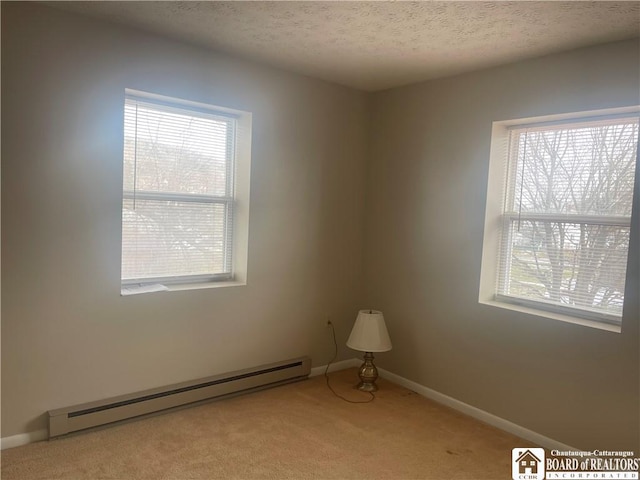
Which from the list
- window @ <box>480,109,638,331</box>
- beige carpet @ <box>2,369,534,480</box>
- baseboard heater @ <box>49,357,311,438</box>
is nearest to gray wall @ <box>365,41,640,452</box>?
window @ <box>480,109,638,331</box>

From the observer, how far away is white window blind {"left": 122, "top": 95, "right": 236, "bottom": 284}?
3.02 m

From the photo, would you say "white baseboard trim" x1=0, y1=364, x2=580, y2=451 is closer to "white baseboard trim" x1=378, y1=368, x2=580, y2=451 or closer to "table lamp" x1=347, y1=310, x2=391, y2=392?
"white baseboard trim" x1=378, y1=368, x2=580, y2=451

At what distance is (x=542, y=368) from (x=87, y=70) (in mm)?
3210

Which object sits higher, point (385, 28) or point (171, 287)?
point (385, 28)

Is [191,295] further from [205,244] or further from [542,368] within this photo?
[542,368]

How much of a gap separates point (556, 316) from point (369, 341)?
4.24 feet

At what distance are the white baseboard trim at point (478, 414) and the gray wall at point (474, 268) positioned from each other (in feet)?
0.13

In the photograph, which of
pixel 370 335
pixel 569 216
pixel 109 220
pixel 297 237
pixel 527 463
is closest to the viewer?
pixel 527 463

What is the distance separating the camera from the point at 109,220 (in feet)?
9.24

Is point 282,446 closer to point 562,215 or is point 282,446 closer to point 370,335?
point 370,335

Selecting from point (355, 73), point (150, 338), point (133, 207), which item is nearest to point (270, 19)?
point (355, 73)

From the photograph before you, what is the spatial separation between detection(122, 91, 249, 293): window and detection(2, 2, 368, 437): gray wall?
16 centimetres

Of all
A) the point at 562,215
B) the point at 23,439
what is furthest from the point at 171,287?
the point at 562,215

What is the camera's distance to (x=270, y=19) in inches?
99.7
